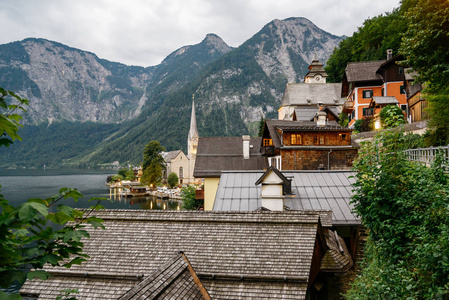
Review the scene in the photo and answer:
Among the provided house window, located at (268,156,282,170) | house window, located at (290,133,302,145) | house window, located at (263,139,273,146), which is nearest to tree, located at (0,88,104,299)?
house window, located at (268,156,282,170)

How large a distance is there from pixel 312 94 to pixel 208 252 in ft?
233

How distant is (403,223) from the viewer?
7.38 metres

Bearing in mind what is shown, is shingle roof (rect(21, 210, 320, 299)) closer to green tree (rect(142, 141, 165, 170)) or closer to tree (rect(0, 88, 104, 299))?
tree (rect(0, 88, 104, 299))

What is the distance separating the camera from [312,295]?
8.63 metres

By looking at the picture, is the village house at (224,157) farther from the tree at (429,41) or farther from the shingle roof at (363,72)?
the shingle roof at (363,72)

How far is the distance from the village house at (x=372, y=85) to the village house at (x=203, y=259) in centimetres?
3415

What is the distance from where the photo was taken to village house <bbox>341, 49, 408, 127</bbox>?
40219 millimetres

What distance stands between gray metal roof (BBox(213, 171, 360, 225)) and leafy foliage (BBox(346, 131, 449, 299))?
4.57 meters

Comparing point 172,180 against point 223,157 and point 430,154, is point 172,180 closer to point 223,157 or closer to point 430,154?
point 223,157

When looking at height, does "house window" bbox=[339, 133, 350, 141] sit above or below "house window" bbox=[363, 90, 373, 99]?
below

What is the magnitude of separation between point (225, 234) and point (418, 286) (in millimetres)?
4632

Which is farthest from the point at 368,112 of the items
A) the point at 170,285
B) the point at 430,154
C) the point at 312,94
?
the point at 170,285

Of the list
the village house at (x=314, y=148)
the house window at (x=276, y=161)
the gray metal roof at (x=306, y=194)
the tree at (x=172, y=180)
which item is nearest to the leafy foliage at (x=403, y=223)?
the gray metal roof at (x=306, y=194)

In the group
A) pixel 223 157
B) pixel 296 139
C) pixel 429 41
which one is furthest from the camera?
pixel 223 157
